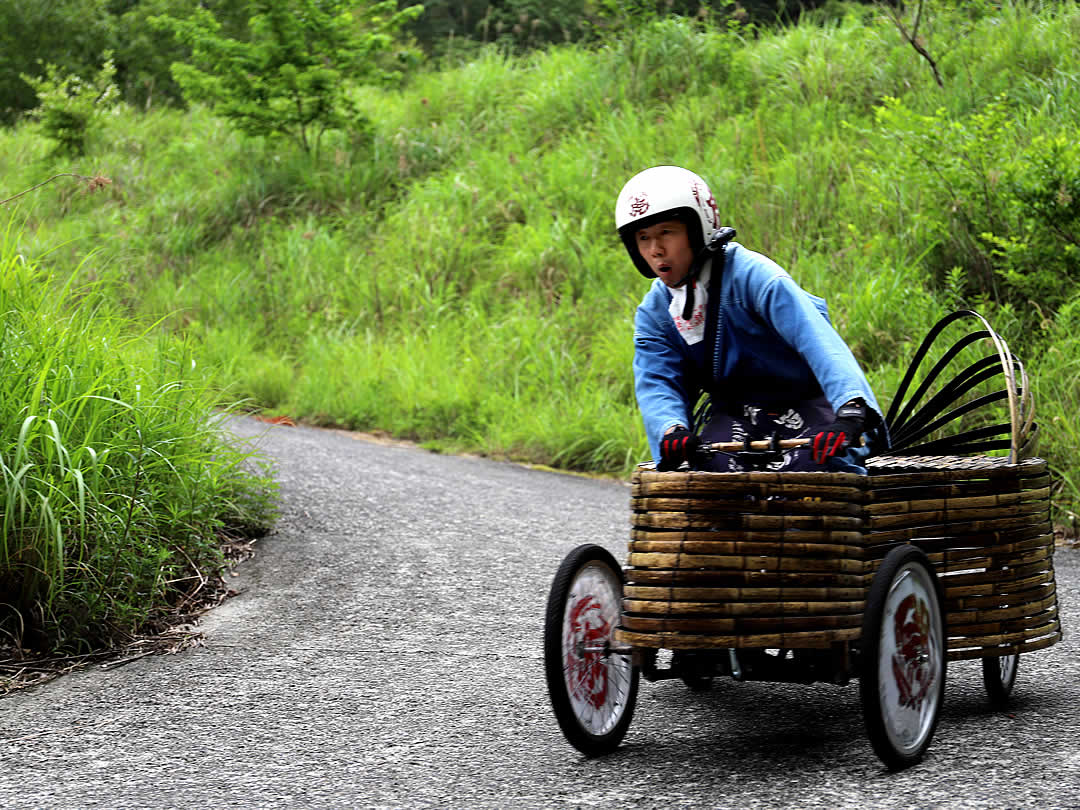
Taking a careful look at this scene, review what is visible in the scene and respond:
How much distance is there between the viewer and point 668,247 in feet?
→ 11.9

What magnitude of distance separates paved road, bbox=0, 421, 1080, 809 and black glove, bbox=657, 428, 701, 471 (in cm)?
83

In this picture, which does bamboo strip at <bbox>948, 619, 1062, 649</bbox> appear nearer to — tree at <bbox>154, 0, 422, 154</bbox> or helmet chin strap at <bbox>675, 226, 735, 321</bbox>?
helmet chin strap at <bbox>675, 226, 735, 321</bbox>

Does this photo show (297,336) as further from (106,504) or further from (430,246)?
(106,504)

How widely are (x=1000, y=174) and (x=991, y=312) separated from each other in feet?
3.37

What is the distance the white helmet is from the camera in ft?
11.6

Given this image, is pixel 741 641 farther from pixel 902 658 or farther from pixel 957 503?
pixel 957 503

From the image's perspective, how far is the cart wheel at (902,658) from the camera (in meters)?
2.91

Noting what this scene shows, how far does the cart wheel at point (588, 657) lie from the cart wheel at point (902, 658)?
67 cm

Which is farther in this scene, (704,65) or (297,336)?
(704,65)

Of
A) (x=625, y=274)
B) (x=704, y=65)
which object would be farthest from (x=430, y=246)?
(x=704, y=65)

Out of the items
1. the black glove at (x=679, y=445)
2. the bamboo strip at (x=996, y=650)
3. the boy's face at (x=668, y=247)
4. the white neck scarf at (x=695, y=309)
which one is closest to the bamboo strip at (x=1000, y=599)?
the bamboo strip at (x=996, y=650)

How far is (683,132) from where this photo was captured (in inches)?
539

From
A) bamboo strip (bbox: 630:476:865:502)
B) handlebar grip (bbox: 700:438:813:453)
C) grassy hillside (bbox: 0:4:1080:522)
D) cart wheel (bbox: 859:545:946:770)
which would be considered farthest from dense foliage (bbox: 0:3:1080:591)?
cart wheel (bbox: 859:545:946:770)

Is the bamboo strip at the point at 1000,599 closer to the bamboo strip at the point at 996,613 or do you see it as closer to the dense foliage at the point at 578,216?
the bamboo strip at the point at 996,613
